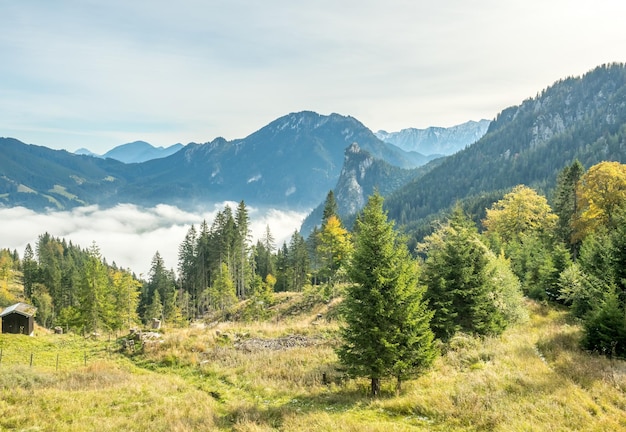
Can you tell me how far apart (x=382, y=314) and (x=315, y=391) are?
202 inches

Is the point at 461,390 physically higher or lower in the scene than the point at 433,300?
lower

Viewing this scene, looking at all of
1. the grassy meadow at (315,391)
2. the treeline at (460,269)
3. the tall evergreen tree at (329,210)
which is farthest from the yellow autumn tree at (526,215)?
the grassy meadow at (315,391)

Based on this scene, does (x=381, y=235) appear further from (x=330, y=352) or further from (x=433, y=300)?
(x=330, y=352)

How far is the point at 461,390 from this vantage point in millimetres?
13695

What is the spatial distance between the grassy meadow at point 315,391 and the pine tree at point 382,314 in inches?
46.6


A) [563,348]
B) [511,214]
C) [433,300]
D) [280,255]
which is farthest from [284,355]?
[280,255]

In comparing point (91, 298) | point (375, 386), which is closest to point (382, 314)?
point (375, 386)

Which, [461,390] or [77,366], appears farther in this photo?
[77,366]

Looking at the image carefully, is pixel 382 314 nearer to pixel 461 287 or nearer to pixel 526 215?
pixel 461 287

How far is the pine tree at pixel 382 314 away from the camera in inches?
583

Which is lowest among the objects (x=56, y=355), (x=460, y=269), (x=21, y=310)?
(x=56, y=355)

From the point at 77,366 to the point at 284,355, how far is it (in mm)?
15250

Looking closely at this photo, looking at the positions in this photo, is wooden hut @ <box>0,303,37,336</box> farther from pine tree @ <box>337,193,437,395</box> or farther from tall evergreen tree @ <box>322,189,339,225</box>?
pine tree @ <box>337,193,437,395</box>

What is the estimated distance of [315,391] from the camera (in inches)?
665
